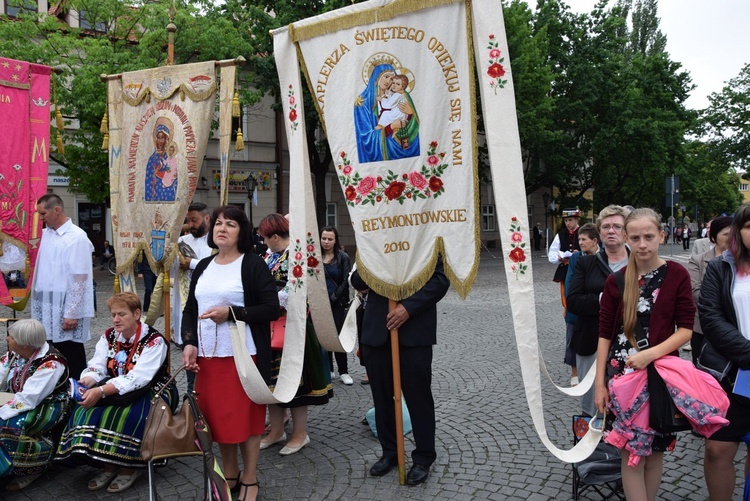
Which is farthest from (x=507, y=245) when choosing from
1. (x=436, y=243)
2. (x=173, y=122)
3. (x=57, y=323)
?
(x=57, y=323)

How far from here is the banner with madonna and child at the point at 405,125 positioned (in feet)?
11.9

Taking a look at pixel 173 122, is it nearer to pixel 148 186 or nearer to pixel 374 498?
pixel 148 186

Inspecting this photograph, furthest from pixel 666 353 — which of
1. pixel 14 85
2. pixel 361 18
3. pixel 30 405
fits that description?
pixel 14 85

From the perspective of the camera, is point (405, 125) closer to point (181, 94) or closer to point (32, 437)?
point (181, 94)

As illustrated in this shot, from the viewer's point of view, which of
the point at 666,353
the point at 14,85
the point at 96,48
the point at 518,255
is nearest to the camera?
the point at 666,353

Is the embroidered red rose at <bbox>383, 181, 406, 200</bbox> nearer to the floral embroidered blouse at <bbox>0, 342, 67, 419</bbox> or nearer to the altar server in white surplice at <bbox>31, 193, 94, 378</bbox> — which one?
the floral embroidered blouse at <bbox>0, 342, 67, 419</bbox>

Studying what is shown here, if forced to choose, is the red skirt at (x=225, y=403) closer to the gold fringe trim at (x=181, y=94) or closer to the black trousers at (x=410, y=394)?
the black trousers at (x=410, y=394)

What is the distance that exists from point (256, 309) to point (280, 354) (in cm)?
98

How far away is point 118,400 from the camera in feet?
12.6

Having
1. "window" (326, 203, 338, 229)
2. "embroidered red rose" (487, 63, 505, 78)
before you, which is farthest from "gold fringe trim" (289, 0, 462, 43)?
"window" (326, 203, 338, 229)

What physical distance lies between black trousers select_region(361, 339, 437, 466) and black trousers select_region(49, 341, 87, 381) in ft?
8.33

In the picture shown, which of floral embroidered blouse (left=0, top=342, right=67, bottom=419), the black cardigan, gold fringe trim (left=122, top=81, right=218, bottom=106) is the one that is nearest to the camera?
the black cardigan

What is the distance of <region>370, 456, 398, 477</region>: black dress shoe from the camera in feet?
12.9

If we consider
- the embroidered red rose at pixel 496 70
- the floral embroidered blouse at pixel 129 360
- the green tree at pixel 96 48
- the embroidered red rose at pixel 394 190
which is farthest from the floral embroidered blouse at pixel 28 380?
the green tree at pixel 96 48
